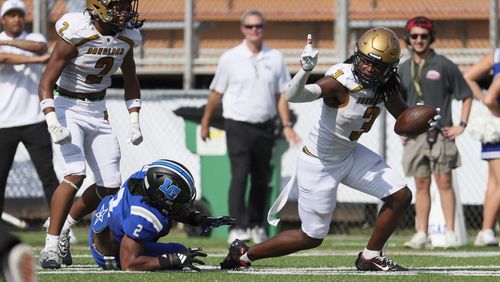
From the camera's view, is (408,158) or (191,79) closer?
(408,158)

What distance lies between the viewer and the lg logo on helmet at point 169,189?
7047 millimetres

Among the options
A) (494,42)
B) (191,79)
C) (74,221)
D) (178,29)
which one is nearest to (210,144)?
(191,79)

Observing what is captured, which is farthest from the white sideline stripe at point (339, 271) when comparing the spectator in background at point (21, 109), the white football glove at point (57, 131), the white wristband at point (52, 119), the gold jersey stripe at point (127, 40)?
the spectator in background at point (21, 109)

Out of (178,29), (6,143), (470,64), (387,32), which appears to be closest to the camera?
(387,32)

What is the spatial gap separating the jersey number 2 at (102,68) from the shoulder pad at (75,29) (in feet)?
0.66

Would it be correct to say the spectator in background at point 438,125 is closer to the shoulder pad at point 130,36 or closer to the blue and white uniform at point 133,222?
the shoulder pad at point 130,36

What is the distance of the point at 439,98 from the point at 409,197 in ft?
10.8

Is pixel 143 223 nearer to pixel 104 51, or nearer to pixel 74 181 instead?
pixel 74 181

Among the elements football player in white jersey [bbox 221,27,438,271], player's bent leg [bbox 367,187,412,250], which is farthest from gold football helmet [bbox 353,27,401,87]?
player's bent leg [bbox 367,187,412,250]

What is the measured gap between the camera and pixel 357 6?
14.1 meters

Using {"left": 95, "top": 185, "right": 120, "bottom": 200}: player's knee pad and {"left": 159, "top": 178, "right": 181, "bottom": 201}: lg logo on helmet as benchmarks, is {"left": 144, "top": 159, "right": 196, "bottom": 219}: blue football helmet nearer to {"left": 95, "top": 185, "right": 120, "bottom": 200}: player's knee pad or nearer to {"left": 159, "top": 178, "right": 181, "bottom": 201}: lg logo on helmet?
{"left": 159, "top": 178, "right": 181, "bottom": 201}: lg logo on helmet

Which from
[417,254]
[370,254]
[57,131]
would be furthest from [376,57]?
[417,254]

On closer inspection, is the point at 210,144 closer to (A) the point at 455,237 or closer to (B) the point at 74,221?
(A) the point at 455,237

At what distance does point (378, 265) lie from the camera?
753 centimetres
